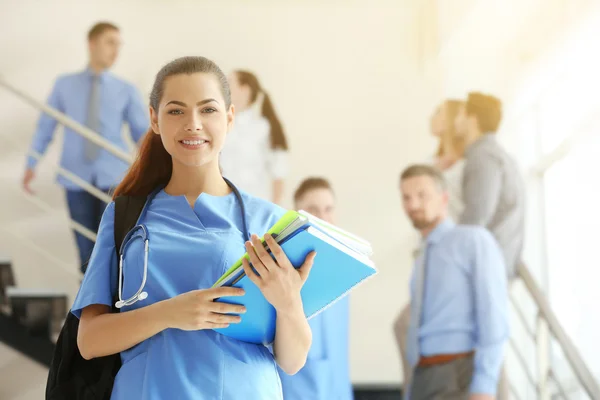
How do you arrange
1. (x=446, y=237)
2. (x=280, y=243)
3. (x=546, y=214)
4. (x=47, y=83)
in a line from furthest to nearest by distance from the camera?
1. (x=47, y=83)
2. (x=546, y=214)
3. (x=446, y=237)
4. (x=280, y=243)

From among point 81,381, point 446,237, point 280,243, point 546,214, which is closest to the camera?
point 280,243

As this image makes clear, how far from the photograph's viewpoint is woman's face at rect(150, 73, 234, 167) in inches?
40.2

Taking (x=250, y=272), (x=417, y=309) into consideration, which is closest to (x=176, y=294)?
(x=250, y=272)

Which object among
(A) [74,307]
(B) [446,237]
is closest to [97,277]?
(A) [74,307]

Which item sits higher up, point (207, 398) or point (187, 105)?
point (187, 105)

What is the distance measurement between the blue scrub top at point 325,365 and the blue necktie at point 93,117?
1.71m

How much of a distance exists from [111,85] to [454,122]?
1.81 m

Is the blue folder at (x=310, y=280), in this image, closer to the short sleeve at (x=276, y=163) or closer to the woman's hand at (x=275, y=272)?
the woman's hand at (x=275, y=272)

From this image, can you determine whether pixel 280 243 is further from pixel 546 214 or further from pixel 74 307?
pixel 546 214

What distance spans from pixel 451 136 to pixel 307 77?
2.93ft

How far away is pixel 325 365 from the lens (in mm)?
2209

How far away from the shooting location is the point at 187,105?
102 cm

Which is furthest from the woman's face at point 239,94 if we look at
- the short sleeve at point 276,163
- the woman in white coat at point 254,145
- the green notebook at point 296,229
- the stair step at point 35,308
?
the green notebook at point 296,229

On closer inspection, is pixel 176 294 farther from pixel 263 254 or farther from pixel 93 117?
pixel 93 117
